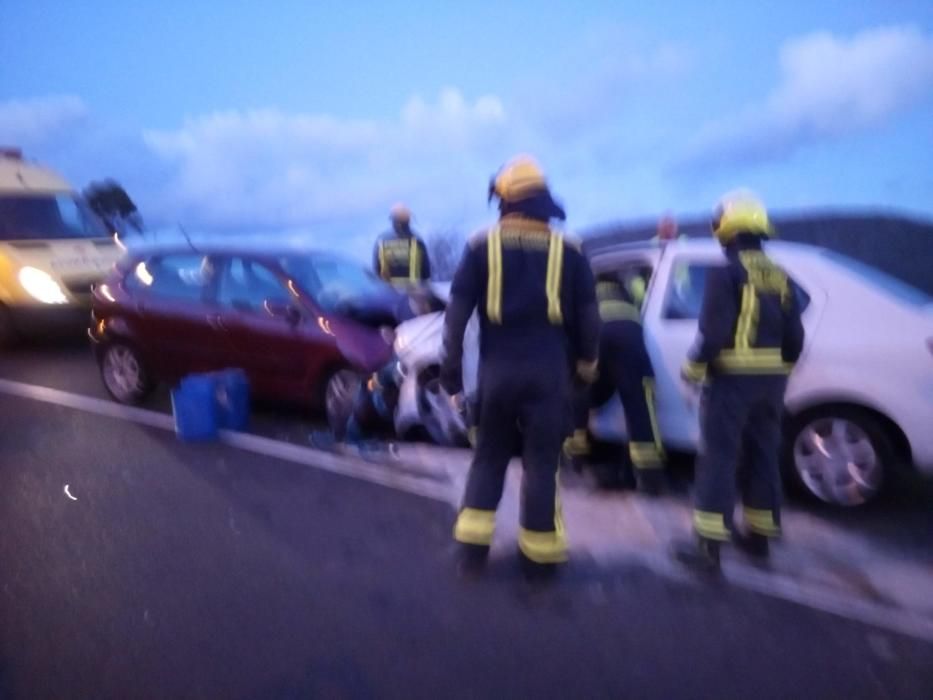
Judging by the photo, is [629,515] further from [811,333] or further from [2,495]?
[2,495]

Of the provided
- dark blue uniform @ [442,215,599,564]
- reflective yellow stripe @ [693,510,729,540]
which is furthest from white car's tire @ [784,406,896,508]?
dark blue uniform @ [442,215,599,564]

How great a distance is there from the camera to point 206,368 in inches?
328

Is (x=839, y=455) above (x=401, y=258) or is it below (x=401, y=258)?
below

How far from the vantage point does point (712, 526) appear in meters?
4.85

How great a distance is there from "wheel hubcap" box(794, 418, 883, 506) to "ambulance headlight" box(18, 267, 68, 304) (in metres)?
8.08

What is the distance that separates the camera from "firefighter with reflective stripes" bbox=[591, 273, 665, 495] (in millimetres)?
6035

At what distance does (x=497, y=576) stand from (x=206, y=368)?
436cm

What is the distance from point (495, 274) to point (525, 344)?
363 millimetres

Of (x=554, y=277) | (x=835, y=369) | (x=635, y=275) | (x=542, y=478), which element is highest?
(x=554, y=277)

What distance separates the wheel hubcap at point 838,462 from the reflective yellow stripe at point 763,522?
0.86 m

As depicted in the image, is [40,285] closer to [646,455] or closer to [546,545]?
[646,455]

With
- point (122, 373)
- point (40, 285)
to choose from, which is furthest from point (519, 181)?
point (40, 285)

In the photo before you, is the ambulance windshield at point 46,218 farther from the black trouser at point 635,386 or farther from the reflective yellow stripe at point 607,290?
the black trouser at point 635,386

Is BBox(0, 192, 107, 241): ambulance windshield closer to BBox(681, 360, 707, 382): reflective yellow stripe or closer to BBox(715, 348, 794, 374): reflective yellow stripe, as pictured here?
BBox(681, 360, 707, 382): reflective yellow stripe
